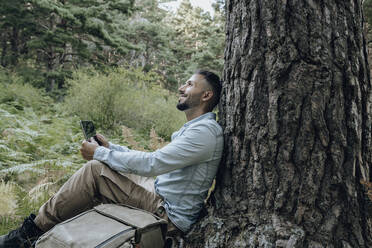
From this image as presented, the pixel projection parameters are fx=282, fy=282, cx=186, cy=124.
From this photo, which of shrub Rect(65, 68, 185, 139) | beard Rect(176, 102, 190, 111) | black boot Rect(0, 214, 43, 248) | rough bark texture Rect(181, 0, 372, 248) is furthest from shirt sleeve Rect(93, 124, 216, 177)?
shrub Rect(65, 68, 185, 139)

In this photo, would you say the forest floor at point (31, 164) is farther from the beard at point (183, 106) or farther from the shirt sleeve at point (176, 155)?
the beard at point (183, 106)

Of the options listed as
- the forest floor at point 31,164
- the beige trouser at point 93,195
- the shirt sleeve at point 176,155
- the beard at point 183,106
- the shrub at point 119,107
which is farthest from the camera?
the shrub at point 119,107

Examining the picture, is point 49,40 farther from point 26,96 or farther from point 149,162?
point 149,162

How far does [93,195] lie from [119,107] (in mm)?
6037

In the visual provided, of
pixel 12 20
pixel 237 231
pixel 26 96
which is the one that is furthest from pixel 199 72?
pixel 12 20

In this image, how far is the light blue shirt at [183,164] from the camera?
6.72ft

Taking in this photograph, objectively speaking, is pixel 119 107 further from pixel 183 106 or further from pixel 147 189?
pixel 147 189

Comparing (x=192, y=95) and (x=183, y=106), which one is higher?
(x=192, y=95)

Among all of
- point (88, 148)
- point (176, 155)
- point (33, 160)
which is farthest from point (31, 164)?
point (176, 155)

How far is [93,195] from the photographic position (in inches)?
89.4

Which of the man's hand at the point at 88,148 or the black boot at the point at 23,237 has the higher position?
the man's hand at the point at 88,148

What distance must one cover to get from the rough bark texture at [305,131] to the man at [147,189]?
310mm

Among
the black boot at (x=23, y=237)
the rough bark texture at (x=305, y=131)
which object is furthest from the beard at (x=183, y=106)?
the black boot at (x=23, y=237)

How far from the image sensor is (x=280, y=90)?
1781mm
